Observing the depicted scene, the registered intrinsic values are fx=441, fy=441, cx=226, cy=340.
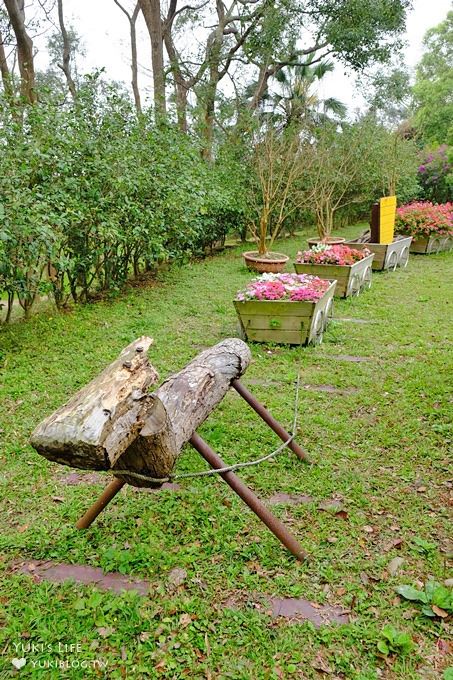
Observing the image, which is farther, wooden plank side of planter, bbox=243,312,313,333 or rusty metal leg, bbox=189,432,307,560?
wooden plank side of planter, bbox=243,312,313,333

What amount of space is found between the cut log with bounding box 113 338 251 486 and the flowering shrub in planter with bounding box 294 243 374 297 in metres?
3.91

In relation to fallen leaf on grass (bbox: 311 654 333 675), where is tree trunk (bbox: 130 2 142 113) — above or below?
above

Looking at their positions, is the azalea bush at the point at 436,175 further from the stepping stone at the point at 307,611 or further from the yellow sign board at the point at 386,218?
the stepping stone at the point at 307,611

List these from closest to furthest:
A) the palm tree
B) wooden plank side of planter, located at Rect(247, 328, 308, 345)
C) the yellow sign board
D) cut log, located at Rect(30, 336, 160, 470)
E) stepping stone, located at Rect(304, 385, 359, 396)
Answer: cut log, located at Rect(30, 336, 160, 470), stepping stone, located at Rect(304, 385, 359, 396), wooden plank side of planter, located at Rect(247, 328, 308, 345), the yellow sign board, the palm tree

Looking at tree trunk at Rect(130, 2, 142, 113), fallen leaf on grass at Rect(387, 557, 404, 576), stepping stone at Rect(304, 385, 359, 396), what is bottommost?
fallen leaf on grass at Rect(387, 557, 404, 576)

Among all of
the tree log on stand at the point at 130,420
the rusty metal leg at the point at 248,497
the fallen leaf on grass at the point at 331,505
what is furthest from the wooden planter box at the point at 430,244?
the rusty metal leg at the point at 248,497

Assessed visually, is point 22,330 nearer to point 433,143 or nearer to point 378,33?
point 378,33

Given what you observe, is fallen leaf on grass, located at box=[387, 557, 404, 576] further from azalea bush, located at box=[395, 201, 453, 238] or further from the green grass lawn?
azalea bush, located at box=[395, 201, 453, 238]

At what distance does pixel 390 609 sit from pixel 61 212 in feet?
14.8

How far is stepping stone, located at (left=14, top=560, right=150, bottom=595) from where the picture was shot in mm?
1806

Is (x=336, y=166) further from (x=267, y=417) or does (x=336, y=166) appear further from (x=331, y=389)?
(x=267, y=417)

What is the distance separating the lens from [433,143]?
1780 centimetres

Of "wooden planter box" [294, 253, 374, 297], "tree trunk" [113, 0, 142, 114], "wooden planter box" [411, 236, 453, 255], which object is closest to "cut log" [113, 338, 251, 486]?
"wooden planter box" [294, 253, 374, 297]

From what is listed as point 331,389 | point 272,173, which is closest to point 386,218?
point 272,173
